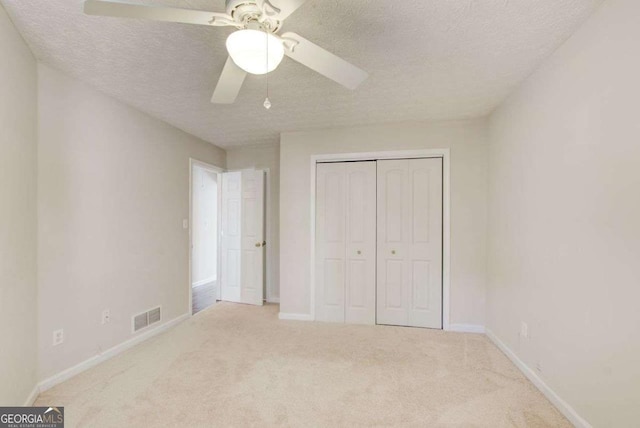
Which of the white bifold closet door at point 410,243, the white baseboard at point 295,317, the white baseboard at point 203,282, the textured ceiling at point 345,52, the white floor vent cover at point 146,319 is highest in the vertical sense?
the textured ceiling at point 345,52

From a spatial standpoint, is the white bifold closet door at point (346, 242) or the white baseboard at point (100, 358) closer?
the white baseboard at point (100, 358)

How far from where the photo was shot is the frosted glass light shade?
1148mm

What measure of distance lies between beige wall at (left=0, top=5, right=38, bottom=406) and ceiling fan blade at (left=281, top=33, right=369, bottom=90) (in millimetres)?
1632

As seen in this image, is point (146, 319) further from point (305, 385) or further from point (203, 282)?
point (203, 282)

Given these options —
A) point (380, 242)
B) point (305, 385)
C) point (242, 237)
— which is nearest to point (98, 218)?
point (242, 237)

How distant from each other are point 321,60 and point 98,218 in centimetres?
240

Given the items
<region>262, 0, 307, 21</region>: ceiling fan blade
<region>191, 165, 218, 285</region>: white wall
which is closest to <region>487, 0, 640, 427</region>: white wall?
<region>262, 0, 307, 21</region>: ceiling fan blade

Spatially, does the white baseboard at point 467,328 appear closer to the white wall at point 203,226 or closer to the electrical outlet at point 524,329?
the electrical outlet at point 524,329

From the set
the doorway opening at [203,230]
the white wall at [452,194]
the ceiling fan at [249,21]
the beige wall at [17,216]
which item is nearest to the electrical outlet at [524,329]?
the white wall at [452,194]

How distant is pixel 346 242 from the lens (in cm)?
363

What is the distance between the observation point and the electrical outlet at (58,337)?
2184 mm

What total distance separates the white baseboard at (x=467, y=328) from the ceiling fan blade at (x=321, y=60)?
2964 mm

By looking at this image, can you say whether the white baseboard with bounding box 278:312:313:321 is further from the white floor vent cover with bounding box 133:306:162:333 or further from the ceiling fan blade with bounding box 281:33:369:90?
the ceiling fan blade with bounding box 281:33:369:90

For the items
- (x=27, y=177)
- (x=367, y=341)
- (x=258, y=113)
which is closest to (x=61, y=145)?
(x=27, y=177)
